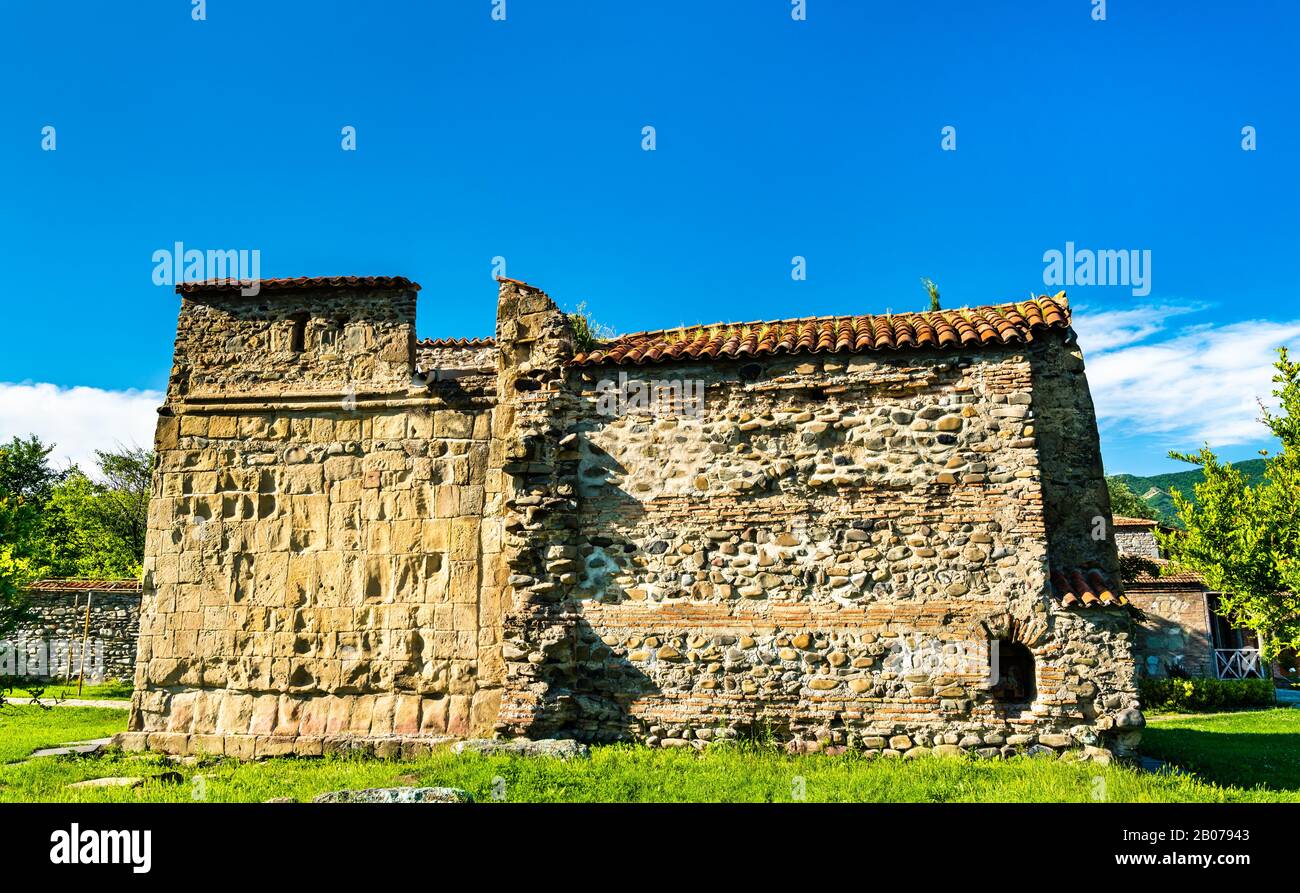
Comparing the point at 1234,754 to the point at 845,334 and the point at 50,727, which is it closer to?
the point at 845,334

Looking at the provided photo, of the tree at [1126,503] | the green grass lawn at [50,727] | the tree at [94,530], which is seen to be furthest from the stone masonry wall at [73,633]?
the tree at [1126,503]

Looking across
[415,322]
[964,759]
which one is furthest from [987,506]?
[415,322]

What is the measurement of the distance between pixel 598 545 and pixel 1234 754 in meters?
9.31

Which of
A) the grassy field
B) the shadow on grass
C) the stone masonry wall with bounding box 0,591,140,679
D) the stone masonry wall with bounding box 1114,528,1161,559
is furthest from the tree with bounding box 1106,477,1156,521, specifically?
the stone masonry wall with bounding box 0,591,140,679

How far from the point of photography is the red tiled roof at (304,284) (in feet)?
34.2

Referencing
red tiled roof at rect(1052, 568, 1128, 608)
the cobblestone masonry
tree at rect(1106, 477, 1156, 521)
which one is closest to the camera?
red tiled roof at rect(1052, 568, 1128, 608)

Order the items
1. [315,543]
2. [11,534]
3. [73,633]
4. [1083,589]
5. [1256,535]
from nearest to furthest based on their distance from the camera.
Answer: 1. [1083,589]
2. [11,534]
3. [315,543]
4. [1256,535]
5. [73,633]

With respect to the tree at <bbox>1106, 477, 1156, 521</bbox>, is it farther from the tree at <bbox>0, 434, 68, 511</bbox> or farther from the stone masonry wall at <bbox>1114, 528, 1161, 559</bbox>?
the tree at <bbox>0, 434, 68, 511</bbox>

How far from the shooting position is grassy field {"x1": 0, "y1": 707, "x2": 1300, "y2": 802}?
695 cm

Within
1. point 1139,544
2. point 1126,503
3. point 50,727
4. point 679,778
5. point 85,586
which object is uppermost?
point 1126,503

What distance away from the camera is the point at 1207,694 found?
67.1 ft

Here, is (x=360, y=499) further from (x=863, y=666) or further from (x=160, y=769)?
(x=863, y=666)

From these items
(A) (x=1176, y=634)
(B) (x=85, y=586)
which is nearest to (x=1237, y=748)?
(A) (x=1176, y=634)

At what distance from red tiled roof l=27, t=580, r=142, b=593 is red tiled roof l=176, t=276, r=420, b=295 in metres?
14.7
